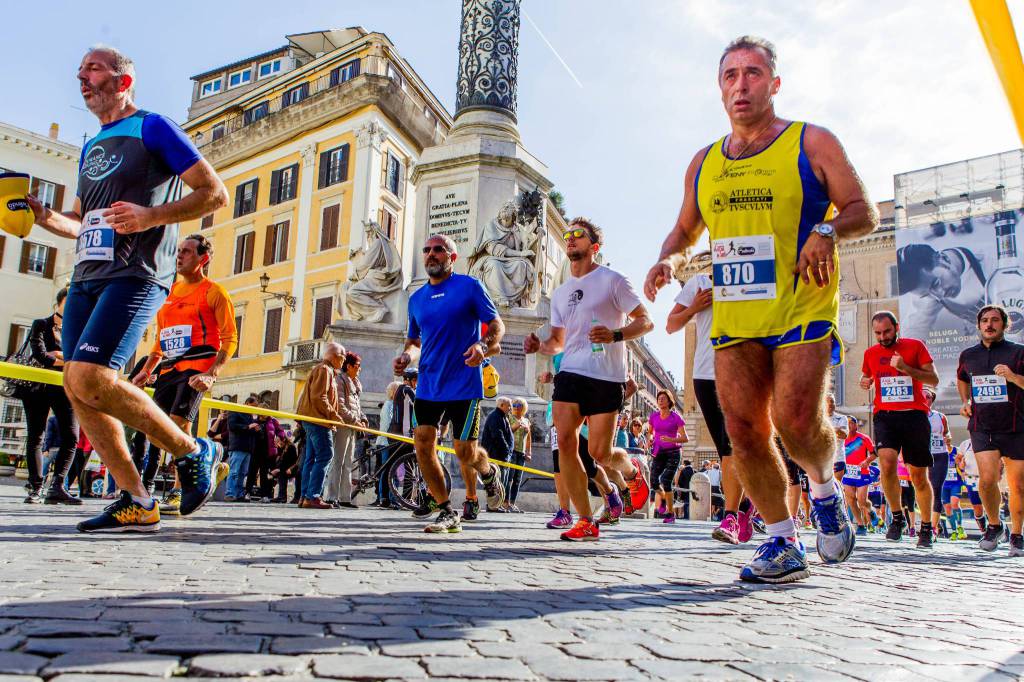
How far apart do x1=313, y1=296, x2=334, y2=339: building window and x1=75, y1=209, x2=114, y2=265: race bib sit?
34.3 meters

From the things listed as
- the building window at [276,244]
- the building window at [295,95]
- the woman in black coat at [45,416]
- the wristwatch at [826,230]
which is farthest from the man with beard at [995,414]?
the building window at [295,95]

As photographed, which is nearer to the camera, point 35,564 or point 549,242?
point 35,564

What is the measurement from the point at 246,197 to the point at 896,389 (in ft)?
137

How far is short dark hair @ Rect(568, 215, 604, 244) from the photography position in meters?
6.58

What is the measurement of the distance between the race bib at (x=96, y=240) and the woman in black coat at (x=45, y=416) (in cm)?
388

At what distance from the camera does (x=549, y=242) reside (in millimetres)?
57281

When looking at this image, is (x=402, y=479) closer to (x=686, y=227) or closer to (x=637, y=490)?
(x=637, y=490)

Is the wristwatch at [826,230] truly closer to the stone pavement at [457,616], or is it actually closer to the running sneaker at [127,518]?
the stone pavement at [457,616]

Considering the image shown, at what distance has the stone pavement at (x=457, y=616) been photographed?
1915 millimetres

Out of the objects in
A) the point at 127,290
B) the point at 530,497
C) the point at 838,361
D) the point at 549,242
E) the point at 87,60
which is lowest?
the point at 530,497

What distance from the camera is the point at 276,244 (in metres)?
43.3

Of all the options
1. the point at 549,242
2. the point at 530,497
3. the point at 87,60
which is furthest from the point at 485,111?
the point at 549,242

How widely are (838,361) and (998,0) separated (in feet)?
7.80

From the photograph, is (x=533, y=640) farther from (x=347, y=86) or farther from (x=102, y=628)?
(x=347, y=86)
